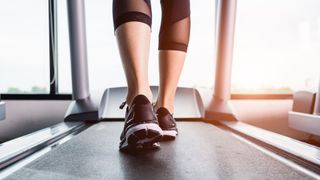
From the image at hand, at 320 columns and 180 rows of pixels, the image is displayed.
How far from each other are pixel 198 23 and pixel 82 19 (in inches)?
35.9

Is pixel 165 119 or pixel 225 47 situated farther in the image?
pixel 225 47

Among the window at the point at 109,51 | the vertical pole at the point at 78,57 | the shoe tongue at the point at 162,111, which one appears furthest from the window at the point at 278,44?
the shoe tongue at the point at 162,111

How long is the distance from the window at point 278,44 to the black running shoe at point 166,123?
1.30 metres

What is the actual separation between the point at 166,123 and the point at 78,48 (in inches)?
42.7

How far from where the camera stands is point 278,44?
2.12m

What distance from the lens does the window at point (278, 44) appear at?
206 centimetres

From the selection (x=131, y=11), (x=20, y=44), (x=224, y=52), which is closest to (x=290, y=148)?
(x=131, y=11)

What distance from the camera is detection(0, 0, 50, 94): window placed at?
204 centimetres

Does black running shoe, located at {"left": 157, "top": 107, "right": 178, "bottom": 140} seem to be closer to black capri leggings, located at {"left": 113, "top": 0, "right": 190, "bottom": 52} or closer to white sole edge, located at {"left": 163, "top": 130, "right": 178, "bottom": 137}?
white sole edge, located at {"left": 163, "top": 130, "right": 178, "bottom": 137}

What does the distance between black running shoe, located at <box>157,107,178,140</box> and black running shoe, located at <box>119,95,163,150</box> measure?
0.78 ft

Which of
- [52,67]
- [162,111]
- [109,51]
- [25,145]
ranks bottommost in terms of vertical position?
[25,145]

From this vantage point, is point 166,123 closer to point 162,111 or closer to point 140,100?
point 162,111

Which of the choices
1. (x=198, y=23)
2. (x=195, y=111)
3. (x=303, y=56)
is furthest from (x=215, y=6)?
(x=195, y=111)

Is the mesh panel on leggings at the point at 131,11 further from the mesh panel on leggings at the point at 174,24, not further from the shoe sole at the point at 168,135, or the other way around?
the shoe sole at the point at 168,135
